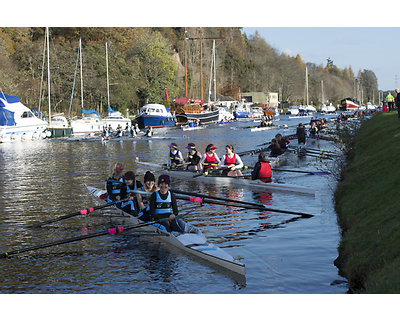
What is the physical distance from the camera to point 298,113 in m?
113

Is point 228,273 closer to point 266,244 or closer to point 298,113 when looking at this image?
point 266,244

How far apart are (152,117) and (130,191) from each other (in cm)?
5310

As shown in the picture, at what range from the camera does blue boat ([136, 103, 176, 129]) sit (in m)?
63.9

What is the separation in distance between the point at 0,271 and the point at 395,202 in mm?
8918

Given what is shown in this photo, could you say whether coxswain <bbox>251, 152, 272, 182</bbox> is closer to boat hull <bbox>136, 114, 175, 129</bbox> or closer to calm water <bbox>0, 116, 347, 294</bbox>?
calm water <bbox>0, 116, 347, 294</bbox>

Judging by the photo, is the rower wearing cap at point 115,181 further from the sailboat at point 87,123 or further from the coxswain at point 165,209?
the sailboat at point 87,123

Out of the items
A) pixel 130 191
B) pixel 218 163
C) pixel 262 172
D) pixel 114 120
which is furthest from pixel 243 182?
pixel 114 120

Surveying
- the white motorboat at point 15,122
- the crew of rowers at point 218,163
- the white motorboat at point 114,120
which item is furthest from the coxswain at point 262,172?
the white motorboat at point 114,120

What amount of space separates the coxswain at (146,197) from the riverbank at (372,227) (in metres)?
4.86

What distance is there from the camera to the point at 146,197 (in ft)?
37.5

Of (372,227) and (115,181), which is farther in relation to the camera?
(115,181)

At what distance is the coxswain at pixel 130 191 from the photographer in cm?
1174

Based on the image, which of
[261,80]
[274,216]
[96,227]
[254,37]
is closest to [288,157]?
[274,216]

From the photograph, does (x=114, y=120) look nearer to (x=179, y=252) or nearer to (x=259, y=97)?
(x=179, y=252)
